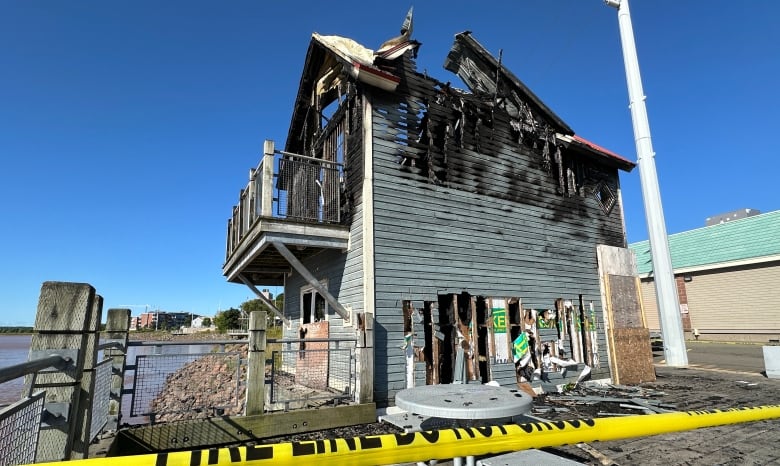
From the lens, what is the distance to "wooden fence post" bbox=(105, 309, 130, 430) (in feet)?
20.3

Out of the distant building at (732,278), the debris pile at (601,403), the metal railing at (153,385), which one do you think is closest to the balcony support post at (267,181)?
the metal railing at (153,385)

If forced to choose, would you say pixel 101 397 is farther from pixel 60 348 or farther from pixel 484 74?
pixel 484 74

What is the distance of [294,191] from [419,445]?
7751 millimetres

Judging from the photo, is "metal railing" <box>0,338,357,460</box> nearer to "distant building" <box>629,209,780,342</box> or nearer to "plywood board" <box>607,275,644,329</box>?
"plywood board" <box>607,275,644,329</box>

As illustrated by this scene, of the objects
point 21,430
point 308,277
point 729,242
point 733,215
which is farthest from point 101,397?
point 733,215

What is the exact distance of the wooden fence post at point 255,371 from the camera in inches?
263

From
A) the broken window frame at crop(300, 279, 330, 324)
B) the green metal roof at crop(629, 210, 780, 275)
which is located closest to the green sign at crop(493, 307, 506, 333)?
the broken window frame at crop(300, 279, 330, 324)

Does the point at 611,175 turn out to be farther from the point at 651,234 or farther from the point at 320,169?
the point at 320,169

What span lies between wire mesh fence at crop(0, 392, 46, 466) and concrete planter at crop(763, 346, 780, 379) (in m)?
17.2

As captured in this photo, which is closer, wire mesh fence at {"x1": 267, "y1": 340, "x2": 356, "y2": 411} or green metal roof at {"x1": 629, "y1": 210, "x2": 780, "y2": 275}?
wire mesh fence at {"x1": 267, "y1": 340, "x2": 356, "y2": 411}

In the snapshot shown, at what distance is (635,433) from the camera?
6.88 ft

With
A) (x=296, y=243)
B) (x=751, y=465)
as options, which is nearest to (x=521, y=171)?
(x=296, y=243)

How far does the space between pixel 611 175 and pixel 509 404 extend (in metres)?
12.8

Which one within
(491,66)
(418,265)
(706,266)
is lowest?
(418,265)
